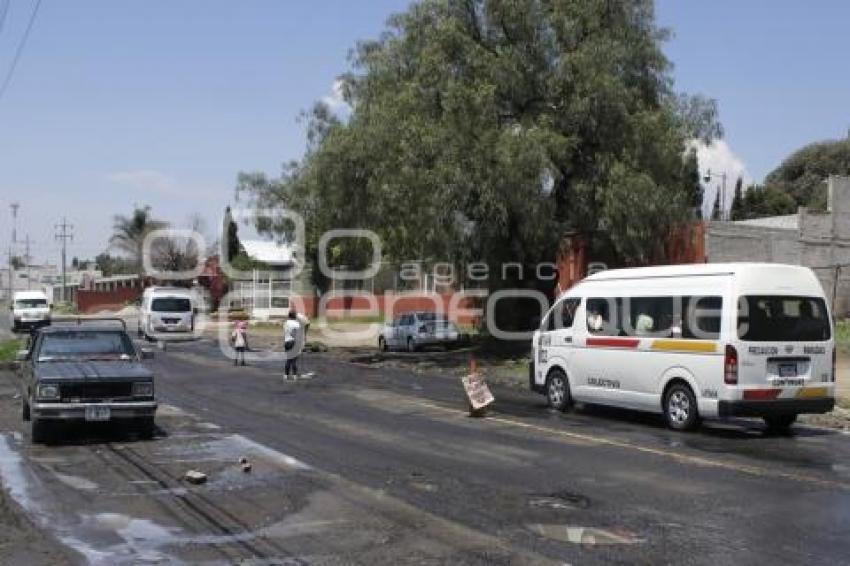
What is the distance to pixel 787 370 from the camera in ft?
48.3

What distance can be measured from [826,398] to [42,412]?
1097cm

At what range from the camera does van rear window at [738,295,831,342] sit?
14.5 m

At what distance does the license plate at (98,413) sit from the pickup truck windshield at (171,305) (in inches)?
1129

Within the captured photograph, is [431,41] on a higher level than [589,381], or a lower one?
higher

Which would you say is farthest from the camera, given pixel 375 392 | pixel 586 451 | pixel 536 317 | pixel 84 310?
pixel 84 310

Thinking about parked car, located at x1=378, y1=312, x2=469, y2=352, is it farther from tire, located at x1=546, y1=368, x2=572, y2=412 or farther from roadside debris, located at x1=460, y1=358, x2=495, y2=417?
roadside debris, located at x1=460, y1=358, x2=495, y2=417

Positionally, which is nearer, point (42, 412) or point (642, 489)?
point (642, 489)

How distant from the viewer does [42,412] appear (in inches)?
536

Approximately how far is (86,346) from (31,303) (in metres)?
39.4

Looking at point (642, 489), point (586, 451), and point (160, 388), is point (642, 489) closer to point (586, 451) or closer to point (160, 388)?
point (586, 451)

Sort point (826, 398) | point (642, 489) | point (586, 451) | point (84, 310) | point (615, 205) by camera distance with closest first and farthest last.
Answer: point (642, 489) → point (586, 451) → point (826, 398) → point (615, 205) → point (84, 310)

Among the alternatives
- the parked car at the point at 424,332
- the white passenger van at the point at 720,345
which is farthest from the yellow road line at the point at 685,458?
the parked car at the point at 424,332

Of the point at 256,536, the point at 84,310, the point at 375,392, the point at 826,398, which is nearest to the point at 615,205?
the point at 375,392

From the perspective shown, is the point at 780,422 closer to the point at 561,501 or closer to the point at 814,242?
the point at 561,501
